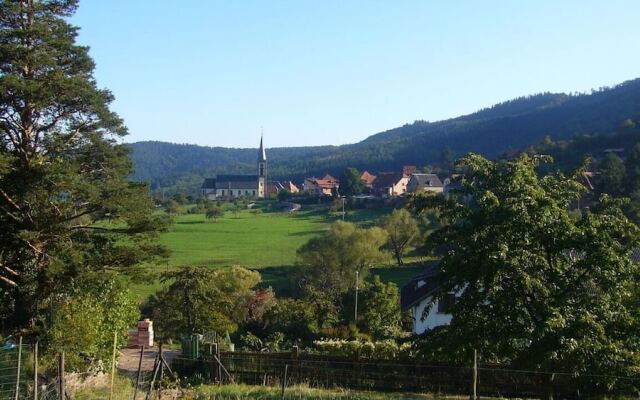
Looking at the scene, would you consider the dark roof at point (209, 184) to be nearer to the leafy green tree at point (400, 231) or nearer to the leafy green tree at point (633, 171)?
the leafy green tree at point (400, 231)

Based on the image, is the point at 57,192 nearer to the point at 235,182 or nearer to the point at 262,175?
the point at 235,182

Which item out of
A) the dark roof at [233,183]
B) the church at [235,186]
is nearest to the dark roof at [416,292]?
the church at [235,186]

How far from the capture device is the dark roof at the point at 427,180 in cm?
10250

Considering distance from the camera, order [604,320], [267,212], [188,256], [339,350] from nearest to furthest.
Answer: [604,320]
[339,350]
[188,256]
[267,212]

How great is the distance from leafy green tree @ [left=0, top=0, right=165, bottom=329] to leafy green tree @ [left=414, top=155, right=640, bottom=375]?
9108 millimetres

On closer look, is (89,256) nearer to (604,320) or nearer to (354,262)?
(604,320)

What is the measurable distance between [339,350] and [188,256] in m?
39.6

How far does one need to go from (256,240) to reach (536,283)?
184 feet

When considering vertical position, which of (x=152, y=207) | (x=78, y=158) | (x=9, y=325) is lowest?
(x=9, y=325)

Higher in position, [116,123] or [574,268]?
[116,123]

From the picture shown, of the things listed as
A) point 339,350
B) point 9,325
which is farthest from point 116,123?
point 339,350

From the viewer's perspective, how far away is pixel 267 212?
9912 cm

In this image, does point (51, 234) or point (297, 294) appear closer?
point (51, 234)

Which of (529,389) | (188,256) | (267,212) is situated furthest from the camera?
(267,212)
